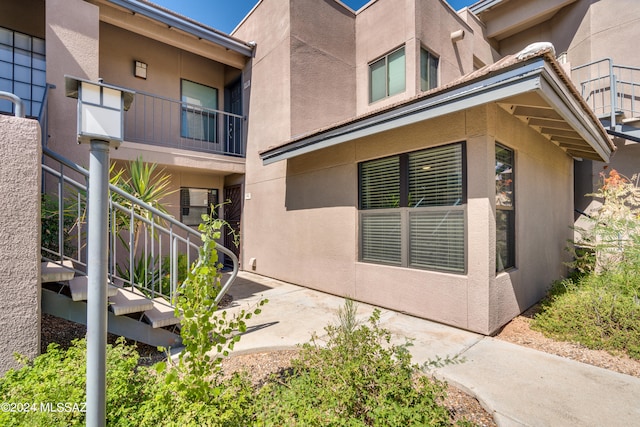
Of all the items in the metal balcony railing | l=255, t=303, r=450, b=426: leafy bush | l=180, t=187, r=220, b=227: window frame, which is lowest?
l=255, t=303, r=450, b=426: leafy bush

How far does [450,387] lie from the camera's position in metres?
2.99

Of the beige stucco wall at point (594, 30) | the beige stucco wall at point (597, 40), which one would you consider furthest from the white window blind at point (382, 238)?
the beige stucco wall at point (594, 30)

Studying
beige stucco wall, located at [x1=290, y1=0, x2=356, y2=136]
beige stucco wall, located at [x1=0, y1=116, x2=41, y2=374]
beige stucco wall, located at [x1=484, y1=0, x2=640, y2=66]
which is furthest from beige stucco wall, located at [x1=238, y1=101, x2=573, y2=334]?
beige stucco wall, located at [x1=0, y1=116, x2=41, y2=374]

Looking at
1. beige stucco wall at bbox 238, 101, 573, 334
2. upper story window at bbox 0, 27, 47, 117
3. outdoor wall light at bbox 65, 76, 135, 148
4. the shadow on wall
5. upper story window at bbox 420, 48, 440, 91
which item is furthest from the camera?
upper story window at bbox 420, 48, 440, 91

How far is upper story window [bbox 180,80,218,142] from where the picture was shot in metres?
9.05

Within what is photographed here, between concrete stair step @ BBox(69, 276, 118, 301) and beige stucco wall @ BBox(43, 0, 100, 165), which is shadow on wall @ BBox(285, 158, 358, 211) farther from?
beige stucco wall @ BBox(43, 0, 100, 165)

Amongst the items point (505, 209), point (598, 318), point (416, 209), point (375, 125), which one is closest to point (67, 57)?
point (375, 125)

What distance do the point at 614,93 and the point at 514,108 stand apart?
4900 mm

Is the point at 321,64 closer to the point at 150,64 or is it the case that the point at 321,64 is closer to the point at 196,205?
the point at 150,64

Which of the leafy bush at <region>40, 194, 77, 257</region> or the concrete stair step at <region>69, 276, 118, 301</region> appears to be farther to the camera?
the leafy bush at <region>40, 194, 77, 257</region>

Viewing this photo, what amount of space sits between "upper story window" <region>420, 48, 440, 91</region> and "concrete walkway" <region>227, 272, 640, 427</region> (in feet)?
20.2

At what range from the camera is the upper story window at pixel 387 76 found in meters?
8.12

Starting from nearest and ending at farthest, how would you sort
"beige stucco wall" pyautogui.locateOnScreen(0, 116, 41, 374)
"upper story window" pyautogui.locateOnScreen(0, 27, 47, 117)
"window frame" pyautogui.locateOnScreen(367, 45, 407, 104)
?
"beige stucco wall" pyautogui.locateOnScreen(0, 116, 41, 374) < "upper story window" pyautogui.locateOnScreen(0, 27, 47, 117) < "window frame" pyautogui.locateOnScreen(367, 45, 407, 104)

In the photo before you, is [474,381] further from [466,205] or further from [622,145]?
[622,145]
